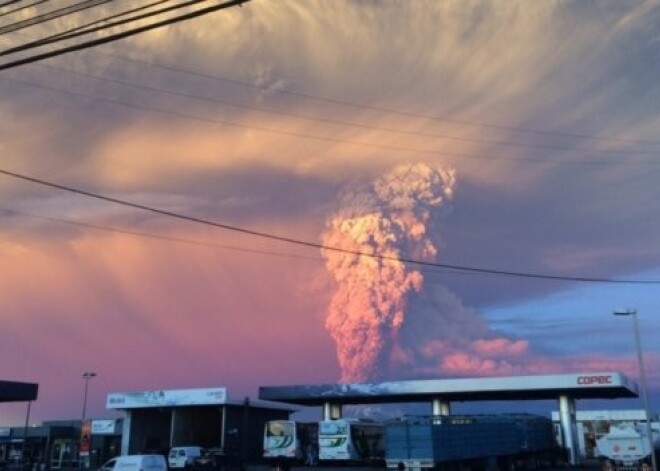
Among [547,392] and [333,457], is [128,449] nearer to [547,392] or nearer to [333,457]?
[333,457]

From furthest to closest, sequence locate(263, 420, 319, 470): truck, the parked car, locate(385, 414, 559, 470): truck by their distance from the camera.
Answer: the parked car → locate(263, 420, 319, 470): truck → locate(385, 414, 559, 470): truck

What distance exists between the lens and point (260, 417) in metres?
70.1

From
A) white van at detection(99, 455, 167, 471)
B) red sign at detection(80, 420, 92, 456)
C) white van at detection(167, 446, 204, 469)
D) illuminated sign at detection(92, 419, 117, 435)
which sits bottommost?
white van at detection(99, 455, 167, 471)

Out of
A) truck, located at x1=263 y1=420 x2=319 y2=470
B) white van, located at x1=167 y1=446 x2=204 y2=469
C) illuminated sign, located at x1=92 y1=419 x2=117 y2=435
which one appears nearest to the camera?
truck, located at x1=263 y1=420 x2=319 y2=470

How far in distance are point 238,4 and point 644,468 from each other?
35508mm

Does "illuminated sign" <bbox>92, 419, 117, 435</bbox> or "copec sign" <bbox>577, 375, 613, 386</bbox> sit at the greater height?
"copec sign" <bbox>577, 375, 613, 386</bbox>

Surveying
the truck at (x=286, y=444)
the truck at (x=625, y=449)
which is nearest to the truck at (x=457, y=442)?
the truck at (x=625, y=449)

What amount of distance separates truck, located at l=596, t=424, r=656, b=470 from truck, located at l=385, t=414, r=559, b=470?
6033 millimetres

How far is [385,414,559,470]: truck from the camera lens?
115 ft

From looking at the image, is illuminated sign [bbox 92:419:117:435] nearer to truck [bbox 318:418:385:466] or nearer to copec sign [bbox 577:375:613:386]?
truck [bbox 318:418:385:466]

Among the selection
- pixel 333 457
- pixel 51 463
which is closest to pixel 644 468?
pixel 333 457

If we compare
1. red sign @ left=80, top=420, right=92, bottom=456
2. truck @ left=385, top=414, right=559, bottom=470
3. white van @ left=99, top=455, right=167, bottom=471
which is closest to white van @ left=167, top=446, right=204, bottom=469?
white van @ left=99, top=455, right=167, bottom=471

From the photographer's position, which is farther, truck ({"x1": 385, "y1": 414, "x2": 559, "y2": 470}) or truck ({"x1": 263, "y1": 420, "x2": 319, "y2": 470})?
truck ({"x1": 263, "y1": 420, "x2": 319, "y2": 470})

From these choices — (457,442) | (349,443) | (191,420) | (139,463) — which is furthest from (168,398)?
(457,442)
